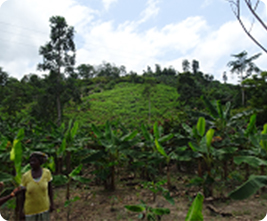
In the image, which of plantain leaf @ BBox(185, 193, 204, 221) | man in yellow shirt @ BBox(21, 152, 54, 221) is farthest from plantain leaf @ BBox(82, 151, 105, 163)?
plantain leaf @ BBox(185, 193, 204, 221)

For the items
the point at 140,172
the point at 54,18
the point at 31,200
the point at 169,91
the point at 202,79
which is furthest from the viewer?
the point at 202,79

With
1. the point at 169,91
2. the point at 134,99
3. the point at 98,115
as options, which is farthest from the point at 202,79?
the point at 98,115

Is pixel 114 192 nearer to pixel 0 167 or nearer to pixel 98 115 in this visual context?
pixel 0 167

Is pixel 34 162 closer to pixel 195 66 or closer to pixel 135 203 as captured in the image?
pixel 135 203

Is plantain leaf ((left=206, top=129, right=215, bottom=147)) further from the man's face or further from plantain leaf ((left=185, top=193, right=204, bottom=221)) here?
the man's face

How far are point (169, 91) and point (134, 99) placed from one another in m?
9.42

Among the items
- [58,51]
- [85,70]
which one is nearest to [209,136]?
[58,51]

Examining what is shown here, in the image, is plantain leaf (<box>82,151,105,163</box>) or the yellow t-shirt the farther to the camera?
plantain leaf (<box>82,151,105,163</box>)

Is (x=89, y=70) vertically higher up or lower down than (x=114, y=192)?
higher up

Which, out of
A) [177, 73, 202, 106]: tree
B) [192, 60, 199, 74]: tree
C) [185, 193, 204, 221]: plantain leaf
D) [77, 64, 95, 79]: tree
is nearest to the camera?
[185, 193, 204, 221]: plantain leaf

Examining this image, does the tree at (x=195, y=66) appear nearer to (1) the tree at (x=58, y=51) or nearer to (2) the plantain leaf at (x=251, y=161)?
(1) the tree at (x=58, y=51)

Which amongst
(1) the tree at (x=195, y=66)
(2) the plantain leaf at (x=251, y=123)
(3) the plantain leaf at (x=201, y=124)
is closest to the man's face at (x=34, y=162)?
(3) the plantain leaf at (x=201, y=124)

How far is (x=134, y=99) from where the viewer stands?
3588 cm

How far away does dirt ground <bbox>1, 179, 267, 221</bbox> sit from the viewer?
364 cm
